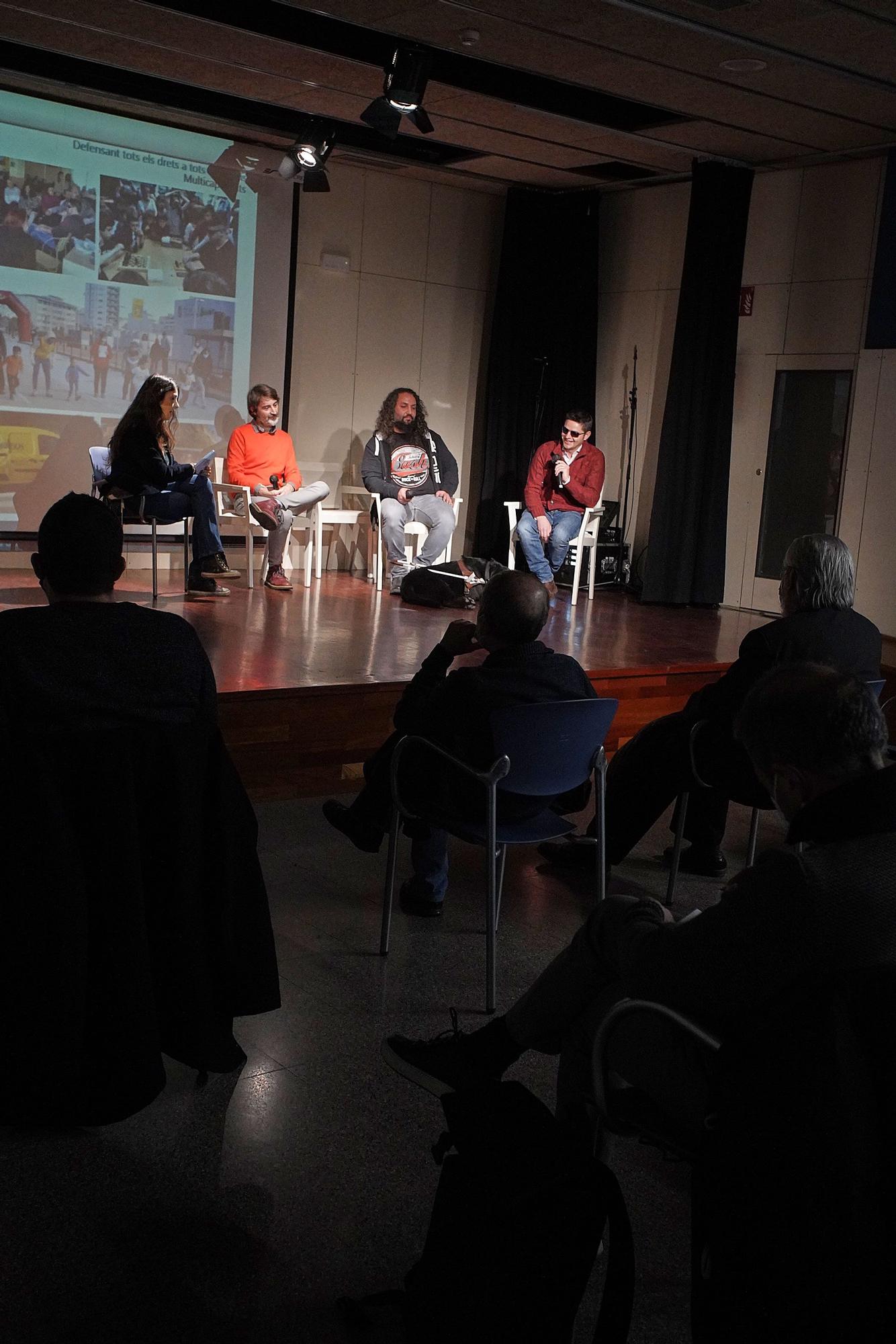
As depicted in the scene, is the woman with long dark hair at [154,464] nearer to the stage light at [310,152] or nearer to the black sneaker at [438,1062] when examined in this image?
the stage light at [310,152]

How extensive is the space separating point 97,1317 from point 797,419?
7025mm

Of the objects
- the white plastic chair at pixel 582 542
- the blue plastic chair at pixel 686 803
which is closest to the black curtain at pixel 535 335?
the white plastic chair at pixel 582 542

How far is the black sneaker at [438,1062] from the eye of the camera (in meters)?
2.01

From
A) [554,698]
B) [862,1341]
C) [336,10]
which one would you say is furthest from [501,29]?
[862,1341]

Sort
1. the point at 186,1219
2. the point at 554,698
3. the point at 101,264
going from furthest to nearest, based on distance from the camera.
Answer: the point at 101,264 → the point at 554,698 → the point at 186,1219

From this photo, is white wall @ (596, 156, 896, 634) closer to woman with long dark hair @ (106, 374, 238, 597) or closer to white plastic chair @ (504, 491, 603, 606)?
white plastic chair @ (504, 491, 603, 606)

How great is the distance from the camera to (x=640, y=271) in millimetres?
8570

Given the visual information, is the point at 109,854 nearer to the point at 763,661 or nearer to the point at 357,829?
the point at 357,829

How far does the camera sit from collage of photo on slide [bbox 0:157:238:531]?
7223 millimetres

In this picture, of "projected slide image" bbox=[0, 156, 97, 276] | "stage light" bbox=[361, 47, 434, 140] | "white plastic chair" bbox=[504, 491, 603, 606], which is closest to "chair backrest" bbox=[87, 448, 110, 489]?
"projected slide image" bbox=[0, 156, 97, 276]

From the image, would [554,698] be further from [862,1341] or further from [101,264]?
[101,264]

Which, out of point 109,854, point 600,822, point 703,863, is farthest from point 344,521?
point 109,854

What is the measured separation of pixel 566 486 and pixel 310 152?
8.00ft

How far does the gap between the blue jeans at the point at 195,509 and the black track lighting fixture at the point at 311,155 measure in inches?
76.2
